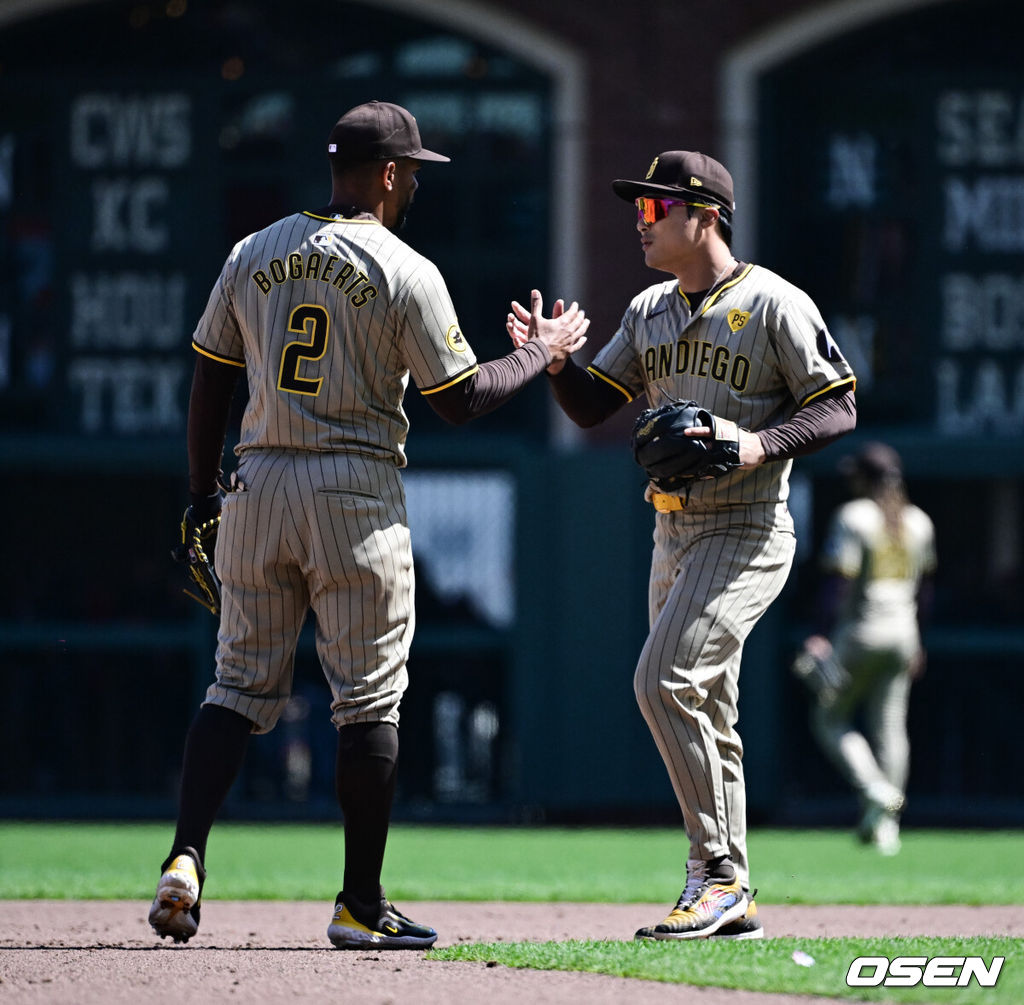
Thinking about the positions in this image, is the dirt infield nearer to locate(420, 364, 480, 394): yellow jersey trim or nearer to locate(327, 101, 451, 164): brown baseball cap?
locate(420, 364, 480, 394): yellow jersey trim

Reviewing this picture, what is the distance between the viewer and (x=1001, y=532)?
11188 millimetres

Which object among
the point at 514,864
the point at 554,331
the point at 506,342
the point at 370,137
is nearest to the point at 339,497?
the point at 554,331

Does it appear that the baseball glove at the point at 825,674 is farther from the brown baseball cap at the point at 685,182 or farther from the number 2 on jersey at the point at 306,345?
the number 2 on jersey at the point at 306,345

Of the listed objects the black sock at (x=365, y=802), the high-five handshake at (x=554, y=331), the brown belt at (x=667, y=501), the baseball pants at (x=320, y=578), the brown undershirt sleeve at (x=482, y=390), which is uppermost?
the high-five handshake at (x=554, y=331)

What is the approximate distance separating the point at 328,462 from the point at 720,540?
109 centimetres

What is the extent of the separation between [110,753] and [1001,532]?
5487 millimetres

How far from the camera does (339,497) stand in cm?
476

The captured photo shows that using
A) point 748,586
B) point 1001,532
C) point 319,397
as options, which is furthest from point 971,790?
point 319,397

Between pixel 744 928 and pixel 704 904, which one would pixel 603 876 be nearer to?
pixel 744 928

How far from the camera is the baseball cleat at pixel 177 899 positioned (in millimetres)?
4461

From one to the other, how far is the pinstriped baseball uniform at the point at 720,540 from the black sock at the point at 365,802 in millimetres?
714

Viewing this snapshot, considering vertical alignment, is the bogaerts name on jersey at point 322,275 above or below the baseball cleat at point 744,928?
above

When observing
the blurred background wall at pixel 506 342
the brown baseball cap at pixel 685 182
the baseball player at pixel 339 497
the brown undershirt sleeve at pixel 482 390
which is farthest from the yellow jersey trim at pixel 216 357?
the blurred background wall at pixel 506 342

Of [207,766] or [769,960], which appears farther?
[207,766]
